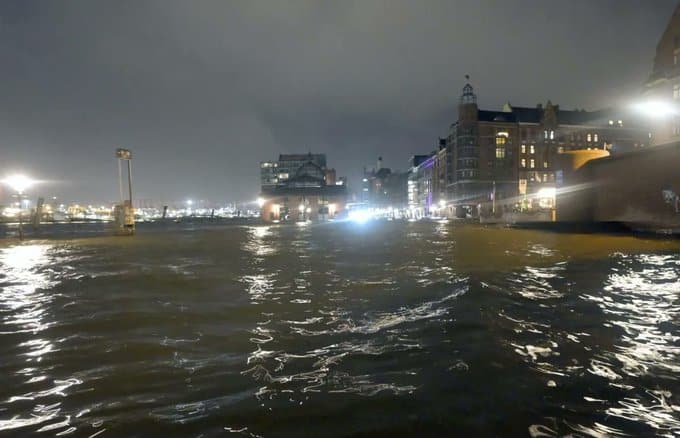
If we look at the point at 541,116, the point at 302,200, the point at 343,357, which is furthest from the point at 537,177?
the point at 343,357

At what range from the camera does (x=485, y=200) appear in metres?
99.4

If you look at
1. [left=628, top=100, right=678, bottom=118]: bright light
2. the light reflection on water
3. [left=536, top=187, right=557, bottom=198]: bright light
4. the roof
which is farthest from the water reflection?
the roof

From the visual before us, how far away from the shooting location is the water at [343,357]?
330cm

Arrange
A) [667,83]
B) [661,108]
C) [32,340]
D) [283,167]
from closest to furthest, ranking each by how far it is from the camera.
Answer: [32,340], [667,83], [661,108], [283,167]

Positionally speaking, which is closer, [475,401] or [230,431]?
[230,431]

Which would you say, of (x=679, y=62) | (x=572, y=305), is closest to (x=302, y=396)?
(x=572, y=305)

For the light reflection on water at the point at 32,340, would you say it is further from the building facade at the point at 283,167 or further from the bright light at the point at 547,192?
the building facade at the point at 283,167

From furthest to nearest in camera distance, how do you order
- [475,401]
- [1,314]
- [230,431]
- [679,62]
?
[679,62] < [1,314] < [475,401] < [230,431]

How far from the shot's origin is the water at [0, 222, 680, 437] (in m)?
3.30

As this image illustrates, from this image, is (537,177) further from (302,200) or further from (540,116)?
(302,200)

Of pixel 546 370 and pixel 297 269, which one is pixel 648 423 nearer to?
pixel 546 370

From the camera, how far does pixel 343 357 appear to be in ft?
15.5

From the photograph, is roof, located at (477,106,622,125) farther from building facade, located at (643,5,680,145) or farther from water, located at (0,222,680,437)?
water, located at (0,222,680,437)

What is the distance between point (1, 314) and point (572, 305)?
10.4 metres
